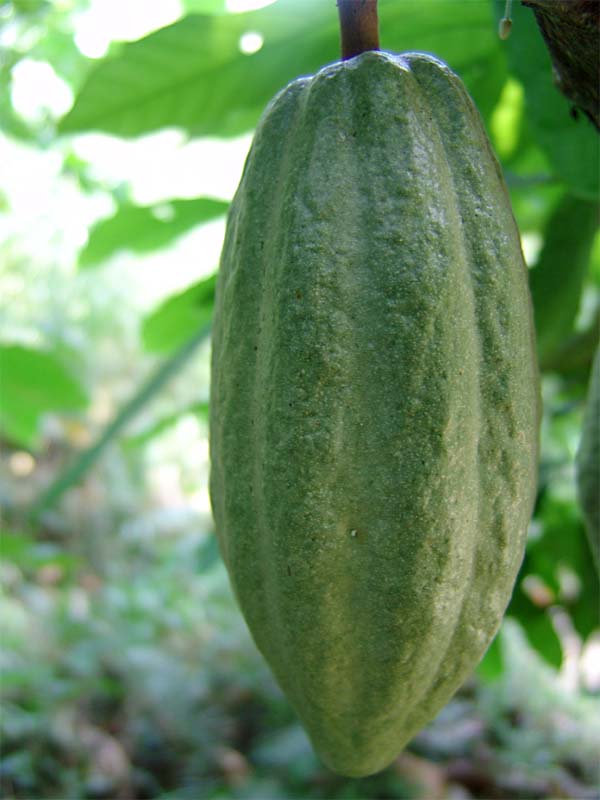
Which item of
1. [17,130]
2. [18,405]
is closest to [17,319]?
[17,130]

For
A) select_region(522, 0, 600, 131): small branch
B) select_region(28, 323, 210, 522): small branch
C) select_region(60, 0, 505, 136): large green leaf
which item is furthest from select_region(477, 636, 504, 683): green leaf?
select_region(522, 0, 600, 131): small branch

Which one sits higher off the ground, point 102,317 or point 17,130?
point 17,130

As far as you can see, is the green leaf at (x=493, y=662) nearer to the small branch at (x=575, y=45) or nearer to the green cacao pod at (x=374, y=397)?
the green cacao pod at (x=374, y=397)

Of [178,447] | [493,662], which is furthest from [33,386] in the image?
[178,447]

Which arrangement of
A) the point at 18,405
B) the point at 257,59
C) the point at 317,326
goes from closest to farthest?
the point at 317,326
the point at 257,59
the point at 18,405

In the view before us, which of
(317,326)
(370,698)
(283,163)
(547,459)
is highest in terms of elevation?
(283,163)

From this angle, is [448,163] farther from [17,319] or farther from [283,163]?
[17,319]

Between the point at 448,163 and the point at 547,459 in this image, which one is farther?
the point at 547,459
